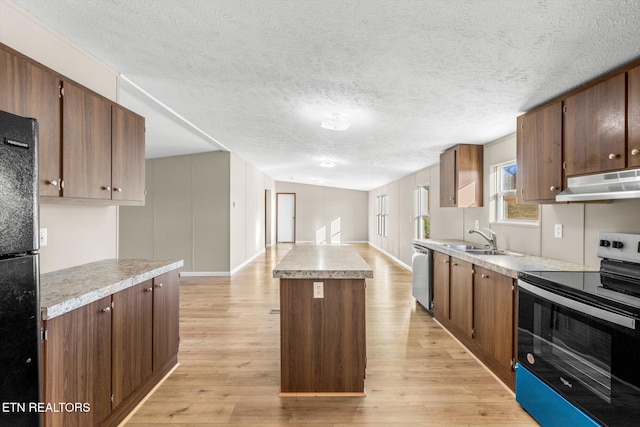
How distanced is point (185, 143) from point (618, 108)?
538 cm

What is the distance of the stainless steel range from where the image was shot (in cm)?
143

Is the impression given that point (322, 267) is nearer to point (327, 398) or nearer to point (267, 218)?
point (327, 398)

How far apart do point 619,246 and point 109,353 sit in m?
3.19

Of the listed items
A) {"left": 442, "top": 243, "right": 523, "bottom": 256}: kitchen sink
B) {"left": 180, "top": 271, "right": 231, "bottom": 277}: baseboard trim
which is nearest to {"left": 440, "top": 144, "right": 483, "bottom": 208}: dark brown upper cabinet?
{"left": 442, "top": 243, "right": 523, "bottom": 256}: kitchen sink

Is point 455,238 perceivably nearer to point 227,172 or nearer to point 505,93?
point 505,93

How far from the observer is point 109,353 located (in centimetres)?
175

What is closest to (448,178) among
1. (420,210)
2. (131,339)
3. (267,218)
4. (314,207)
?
(420,210)

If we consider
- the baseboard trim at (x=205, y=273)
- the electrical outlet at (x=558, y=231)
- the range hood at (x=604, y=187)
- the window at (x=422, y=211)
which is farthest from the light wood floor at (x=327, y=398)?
the window at (x=422, y=211)

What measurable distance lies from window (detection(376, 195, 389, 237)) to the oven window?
7.60 metres

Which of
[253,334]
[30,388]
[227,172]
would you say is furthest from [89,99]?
[227,172]

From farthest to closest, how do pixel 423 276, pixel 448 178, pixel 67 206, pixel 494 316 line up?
pixel 448 178 < pixel 423 276 < pixel 494 316 < pixel 67 206

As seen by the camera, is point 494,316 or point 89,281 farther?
point 494,316

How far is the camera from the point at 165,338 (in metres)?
2.43

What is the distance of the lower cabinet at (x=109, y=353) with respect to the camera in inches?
55.3
